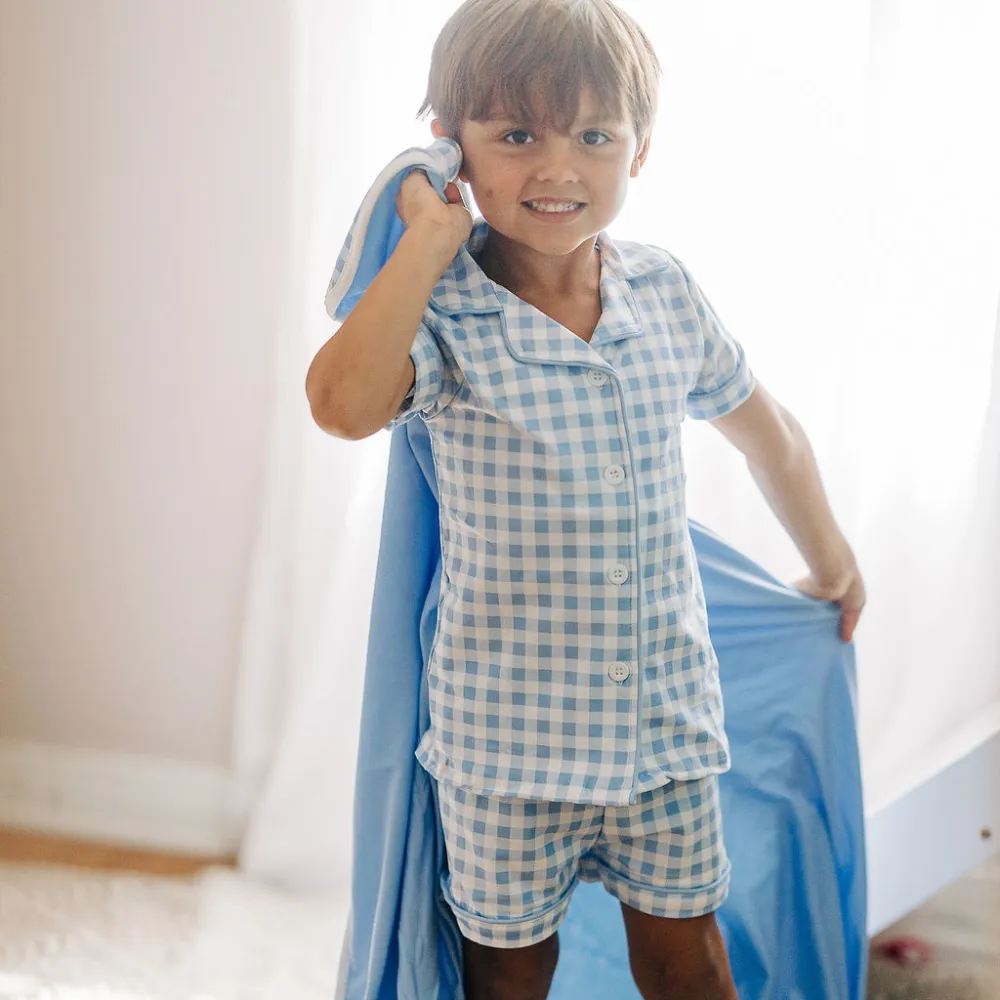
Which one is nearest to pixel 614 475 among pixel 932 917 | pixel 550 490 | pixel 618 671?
pixel 550 490

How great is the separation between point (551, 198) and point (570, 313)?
105mm

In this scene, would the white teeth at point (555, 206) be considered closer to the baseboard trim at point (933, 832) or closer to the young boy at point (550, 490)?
the young boy at point (550, 490)

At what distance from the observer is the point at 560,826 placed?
0.93 meters

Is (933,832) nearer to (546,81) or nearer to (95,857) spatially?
(546,81)

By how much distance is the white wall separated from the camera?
1.46 meters

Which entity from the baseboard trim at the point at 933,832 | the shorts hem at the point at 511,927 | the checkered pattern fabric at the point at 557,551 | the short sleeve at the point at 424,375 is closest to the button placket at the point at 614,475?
the checkered pattern fabric at the point at 557,551

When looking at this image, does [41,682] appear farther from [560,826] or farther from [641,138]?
[641,138]

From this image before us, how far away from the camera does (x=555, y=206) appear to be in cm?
88

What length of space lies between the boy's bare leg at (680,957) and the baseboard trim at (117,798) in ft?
2.78

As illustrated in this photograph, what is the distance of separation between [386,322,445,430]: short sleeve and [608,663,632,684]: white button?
0.26m

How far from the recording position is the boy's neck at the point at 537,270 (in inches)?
36.7

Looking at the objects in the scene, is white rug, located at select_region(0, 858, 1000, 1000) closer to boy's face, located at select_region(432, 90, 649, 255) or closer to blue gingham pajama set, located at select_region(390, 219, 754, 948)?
blue gingham pajama set, located at select_region(390, 219, 754, 948)

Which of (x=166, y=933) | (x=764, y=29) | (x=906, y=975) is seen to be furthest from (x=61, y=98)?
(x=906, y=975)

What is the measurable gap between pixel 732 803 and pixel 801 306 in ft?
1.92
